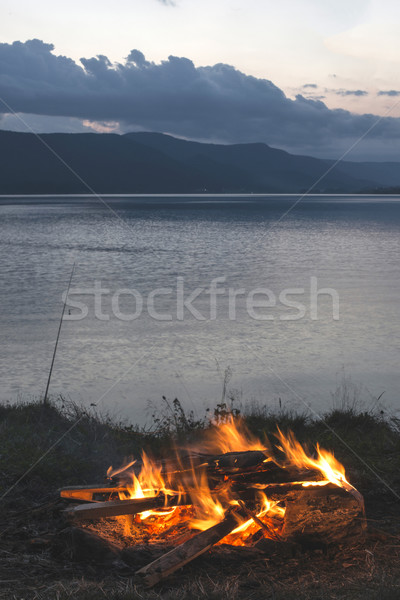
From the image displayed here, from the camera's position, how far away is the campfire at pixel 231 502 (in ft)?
16.4

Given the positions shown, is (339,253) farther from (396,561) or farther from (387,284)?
(396,561)

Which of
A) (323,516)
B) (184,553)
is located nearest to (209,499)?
Result: (184,553)

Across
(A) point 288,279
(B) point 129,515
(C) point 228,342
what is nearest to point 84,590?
(B) point 129,515

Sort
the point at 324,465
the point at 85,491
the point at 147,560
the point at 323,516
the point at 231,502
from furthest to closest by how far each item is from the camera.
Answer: the point at 324,465 < the point at 85,491 < the point at 231,502 < the point at 323,516 < the point at 147,560

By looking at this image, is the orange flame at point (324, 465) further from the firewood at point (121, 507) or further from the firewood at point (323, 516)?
the firewood at point (121, 507)

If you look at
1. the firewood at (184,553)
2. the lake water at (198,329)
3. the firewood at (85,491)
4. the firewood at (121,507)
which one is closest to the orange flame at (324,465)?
the firewood at (184,553)

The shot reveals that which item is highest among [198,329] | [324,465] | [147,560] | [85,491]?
[324,465]

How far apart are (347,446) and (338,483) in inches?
89.6

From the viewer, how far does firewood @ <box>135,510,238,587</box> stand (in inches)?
174

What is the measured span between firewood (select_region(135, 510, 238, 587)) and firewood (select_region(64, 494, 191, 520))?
0.48 meters

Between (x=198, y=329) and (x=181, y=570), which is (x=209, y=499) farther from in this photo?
(x=198, y=329)

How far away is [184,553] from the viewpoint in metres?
4.58

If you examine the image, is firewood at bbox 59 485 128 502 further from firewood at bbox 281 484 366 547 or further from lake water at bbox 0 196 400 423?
lake water at bbox 0 196 400 423

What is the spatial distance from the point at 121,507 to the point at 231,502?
912 mm
